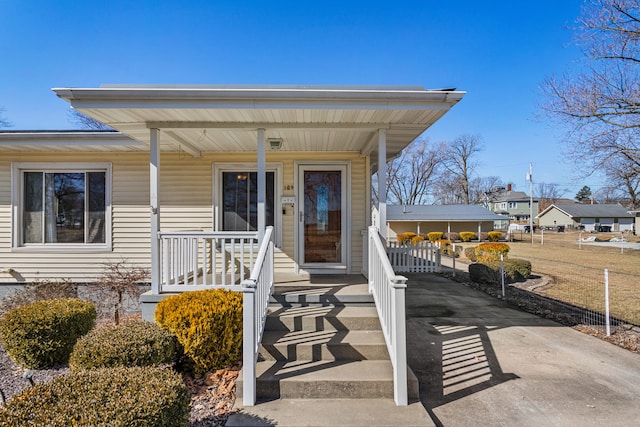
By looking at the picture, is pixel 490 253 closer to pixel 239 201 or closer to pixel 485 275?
pixel 485 275

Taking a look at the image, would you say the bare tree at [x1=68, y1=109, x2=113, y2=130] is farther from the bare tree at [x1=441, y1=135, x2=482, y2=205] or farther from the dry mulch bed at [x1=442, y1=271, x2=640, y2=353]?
the bare tree at [x1=441, y1=135, x2=482, y2=205]

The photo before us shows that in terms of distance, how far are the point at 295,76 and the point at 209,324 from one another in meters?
11.0

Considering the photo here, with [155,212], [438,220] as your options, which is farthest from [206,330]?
[438,220]

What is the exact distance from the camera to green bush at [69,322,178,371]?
9.68 ft

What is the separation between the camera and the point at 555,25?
34.4 feet

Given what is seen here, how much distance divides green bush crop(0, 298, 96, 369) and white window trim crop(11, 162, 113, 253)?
2684 millimetres

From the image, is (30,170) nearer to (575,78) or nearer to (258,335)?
(258,335)

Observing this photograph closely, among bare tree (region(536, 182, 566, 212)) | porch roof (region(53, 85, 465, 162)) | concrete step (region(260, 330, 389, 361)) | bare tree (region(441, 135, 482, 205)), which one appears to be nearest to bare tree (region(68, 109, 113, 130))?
porch roof (region(53, 85, 465, 162))

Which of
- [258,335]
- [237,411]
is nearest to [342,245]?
[258,335]

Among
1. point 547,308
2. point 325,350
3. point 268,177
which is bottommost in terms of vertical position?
point 547,308

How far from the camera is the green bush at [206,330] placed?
345 cm

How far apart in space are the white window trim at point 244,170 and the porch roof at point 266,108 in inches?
51.4

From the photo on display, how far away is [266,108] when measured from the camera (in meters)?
3.96

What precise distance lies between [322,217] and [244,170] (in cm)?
175
